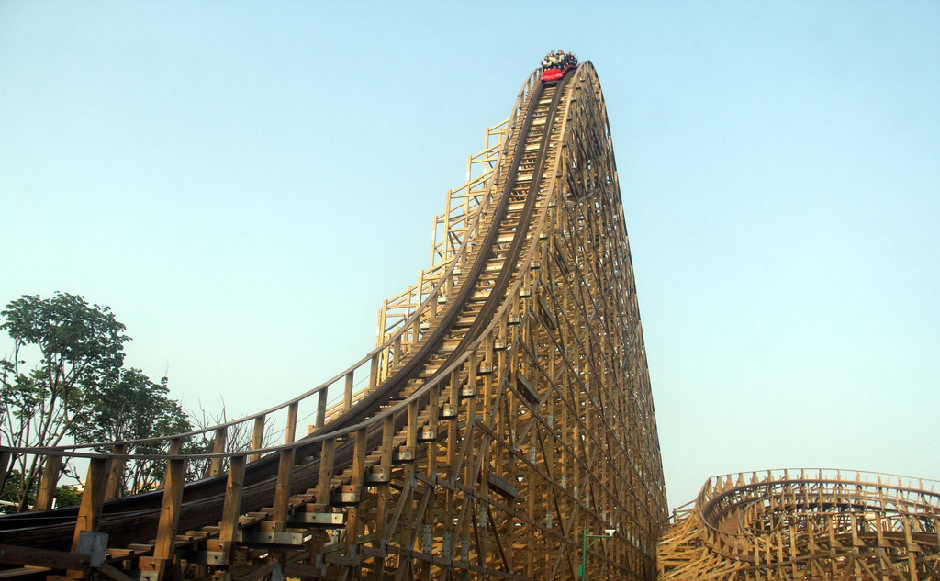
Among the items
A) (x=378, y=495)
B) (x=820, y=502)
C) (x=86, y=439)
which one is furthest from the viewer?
(x=820, y=502)

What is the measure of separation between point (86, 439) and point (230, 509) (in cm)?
1294

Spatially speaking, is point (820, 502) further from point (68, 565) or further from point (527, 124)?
point (68, 565)

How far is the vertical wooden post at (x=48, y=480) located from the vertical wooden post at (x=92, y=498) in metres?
0.29

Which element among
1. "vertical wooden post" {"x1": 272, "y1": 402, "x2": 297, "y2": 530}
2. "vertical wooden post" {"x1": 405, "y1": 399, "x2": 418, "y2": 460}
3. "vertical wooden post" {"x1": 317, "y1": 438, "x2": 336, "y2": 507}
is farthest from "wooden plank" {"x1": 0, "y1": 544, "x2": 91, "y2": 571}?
"vertical wooden post" {"x1": 405, "y1": 399, "x2": 418, "y2": 460}

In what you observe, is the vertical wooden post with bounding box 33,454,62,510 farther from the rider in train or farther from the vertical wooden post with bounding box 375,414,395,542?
the rider in train

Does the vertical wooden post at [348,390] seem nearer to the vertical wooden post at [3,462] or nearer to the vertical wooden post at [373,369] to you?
the vertical wooden post at [373,369]

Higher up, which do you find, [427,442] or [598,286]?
[598,286]

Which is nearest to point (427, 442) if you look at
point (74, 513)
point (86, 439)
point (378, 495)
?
point (378, 495)

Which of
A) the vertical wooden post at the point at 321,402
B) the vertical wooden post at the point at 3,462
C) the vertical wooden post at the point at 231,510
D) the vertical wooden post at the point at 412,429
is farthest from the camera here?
the vertical wooden post at the point at 321,402

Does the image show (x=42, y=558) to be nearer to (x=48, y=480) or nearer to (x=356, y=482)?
(x=48, y=480)

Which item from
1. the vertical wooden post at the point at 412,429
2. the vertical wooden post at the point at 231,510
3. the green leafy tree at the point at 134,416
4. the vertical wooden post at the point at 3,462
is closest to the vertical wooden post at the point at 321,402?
the vertical wooden post at the point at 412,429

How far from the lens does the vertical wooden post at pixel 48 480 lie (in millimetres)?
5074

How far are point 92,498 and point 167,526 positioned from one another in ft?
1.82

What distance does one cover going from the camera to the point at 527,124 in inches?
759
